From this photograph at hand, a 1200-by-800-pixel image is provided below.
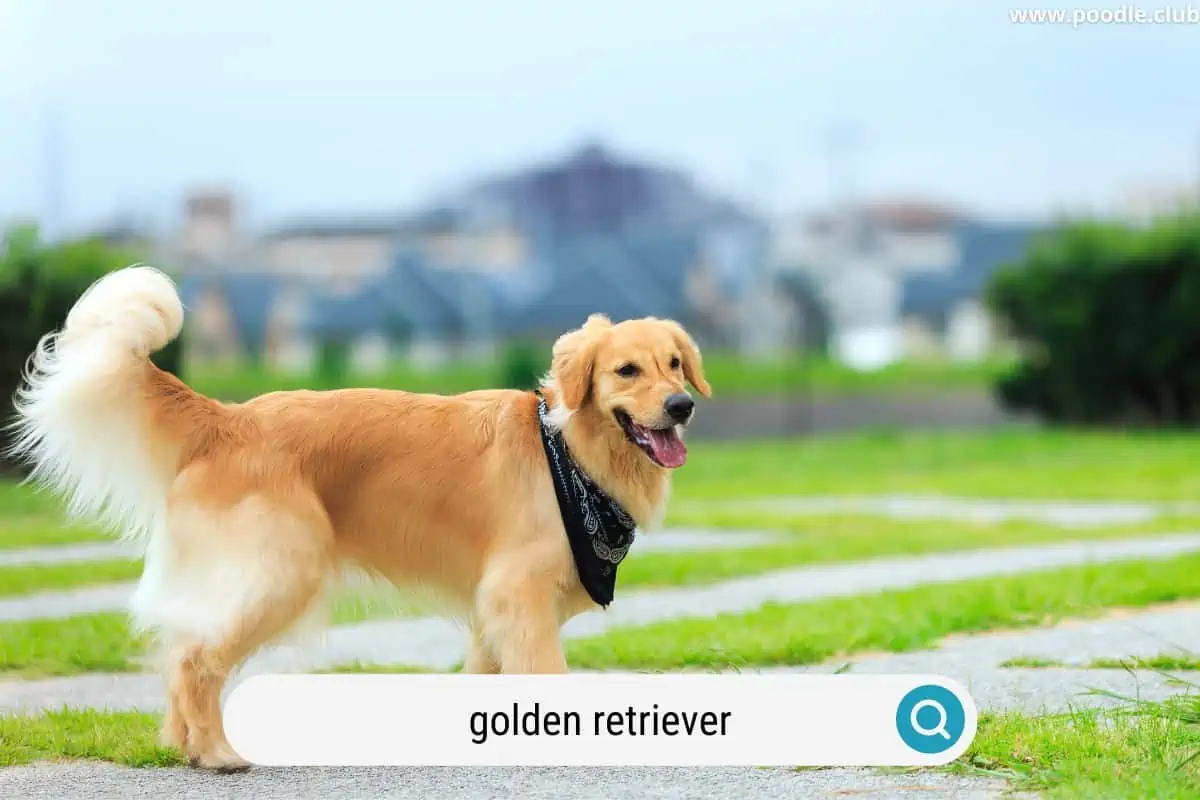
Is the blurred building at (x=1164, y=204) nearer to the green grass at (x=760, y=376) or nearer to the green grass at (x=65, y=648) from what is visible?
the green grass at (x=760, y=376)

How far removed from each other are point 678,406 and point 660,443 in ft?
0.63

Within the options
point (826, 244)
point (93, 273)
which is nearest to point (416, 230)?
point (826, 244)

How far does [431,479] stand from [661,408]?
93cm

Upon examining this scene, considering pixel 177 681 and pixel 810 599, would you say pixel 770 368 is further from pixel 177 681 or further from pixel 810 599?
pixel 177 681

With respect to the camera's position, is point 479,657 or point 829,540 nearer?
point 479,657

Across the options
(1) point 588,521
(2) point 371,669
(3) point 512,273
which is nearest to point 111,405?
(1) point 588,521

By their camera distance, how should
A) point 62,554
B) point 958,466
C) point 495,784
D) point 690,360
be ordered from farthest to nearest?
point 958,466
point 62,554
point 690,360
point 495,784

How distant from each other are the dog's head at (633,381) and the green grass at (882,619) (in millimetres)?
1567

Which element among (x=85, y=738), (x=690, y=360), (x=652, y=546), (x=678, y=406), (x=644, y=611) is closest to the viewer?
(x=678, y=406)

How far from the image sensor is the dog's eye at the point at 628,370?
537 centimetres

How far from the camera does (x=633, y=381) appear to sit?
17.6 feet

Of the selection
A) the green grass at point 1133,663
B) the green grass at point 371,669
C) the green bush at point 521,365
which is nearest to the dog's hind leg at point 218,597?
the green grass at point 371,669

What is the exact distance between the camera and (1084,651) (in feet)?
22.6

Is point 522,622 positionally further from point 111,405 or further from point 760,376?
point 760,376
